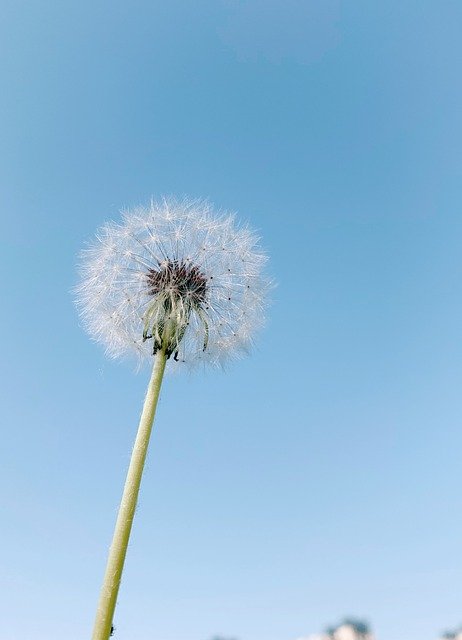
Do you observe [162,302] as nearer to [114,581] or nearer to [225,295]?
[225,295]

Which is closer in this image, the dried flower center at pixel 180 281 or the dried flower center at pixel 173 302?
the dried flower center at pixel 173 302

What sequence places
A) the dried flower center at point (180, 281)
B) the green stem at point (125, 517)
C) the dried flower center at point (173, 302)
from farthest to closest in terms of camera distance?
the dried flower center at point (180, 281) → the dried flower center at point (173, 302) → the green stem at point (125, 517)

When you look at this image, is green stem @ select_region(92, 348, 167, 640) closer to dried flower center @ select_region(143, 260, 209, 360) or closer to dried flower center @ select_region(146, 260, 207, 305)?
dried flower center @ select_region(143, 260, 209, 360)

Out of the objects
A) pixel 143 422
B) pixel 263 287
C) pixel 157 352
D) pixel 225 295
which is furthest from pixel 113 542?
pixel 263 287

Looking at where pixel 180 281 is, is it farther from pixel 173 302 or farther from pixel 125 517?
pixel 125 517

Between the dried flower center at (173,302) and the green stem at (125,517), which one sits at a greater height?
the dried flower center at (173,302)

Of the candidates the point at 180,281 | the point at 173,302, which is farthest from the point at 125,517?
the point at 180,281

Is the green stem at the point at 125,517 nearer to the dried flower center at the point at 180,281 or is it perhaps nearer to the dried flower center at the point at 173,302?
the dried flower center at the point at 173,302

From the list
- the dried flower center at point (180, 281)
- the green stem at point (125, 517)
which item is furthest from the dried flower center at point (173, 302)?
the green stem at point (125, 517)
